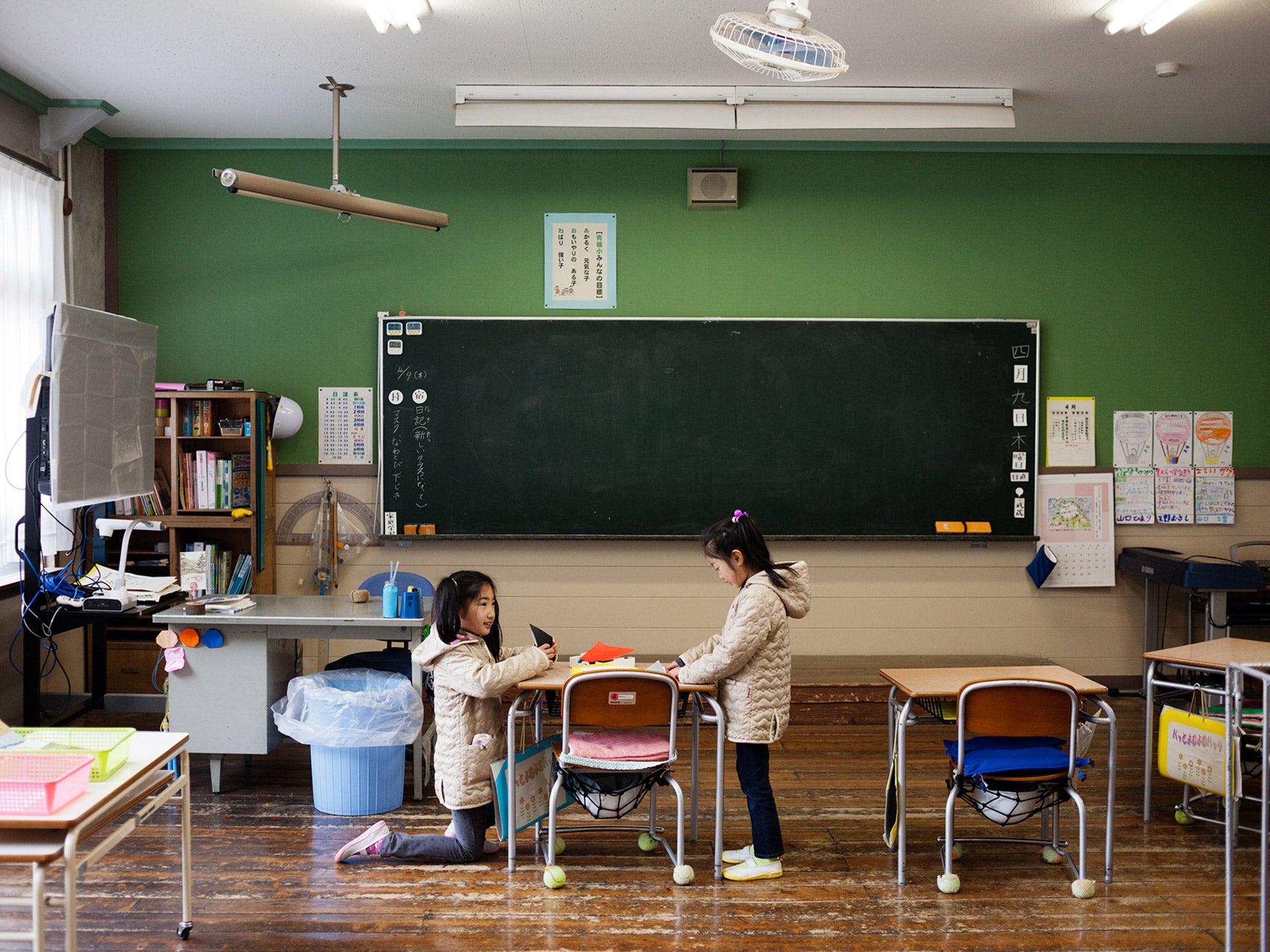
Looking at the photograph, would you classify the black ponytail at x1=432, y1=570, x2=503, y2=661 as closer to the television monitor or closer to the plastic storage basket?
the plastic storage basket

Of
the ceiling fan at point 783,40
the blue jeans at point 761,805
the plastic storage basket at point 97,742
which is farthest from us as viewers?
the blue jeans at point 761,805

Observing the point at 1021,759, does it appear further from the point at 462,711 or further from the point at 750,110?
the point at 750,110

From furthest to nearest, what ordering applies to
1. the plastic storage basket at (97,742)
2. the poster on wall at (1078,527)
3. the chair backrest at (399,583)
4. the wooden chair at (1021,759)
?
the poster on wall at (1078,527) < the chair backrest at (399,583) < the wooden chair at (1021,759) < the plastic storage basket at (97,742)

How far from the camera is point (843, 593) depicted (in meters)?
5.33

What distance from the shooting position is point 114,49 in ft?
13.5

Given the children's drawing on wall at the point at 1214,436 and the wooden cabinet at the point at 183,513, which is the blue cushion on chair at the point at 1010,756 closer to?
the children's drawing on wall at the point at 1214,436

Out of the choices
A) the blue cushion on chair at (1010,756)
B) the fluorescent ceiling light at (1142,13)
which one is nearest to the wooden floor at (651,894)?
the blue cushion on chair at (1010,756)

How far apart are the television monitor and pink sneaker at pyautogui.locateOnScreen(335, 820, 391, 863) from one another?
78.7 inches

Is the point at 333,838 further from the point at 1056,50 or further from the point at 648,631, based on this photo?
the point at 1056,50

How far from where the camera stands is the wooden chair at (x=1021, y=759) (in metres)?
2.88

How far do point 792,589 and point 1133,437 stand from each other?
10.9 feet

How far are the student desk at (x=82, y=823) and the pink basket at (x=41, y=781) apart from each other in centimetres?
2

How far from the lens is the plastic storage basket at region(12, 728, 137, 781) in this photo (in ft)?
7.21

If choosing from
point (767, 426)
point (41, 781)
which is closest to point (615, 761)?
point (41, 781)
